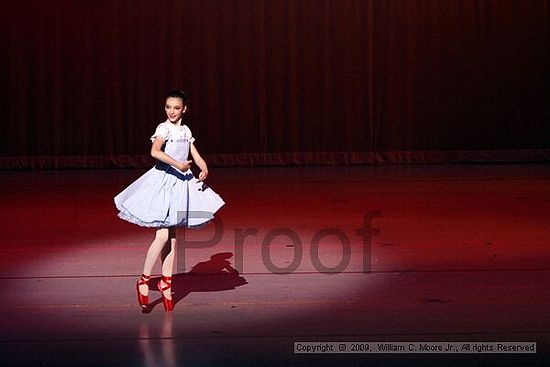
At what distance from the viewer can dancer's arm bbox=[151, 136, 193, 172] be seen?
15.9 ft

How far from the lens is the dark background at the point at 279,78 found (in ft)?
46.6

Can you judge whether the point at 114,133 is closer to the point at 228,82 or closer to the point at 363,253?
the point at 228,82

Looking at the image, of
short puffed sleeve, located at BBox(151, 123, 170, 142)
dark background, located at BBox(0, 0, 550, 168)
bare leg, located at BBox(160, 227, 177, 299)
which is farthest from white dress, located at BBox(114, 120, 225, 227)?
dark background, located at BBox(0, 0, 550, 168)

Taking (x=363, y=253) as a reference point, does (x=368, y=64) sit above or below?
above

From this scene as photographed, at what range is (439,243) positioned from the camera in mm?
7074

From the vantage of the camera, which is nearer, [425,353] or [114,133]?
[425,353]

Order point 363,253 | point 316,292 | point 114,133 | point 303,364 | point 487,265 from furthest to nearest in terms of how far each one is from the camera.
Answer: point 114,133 < point 363,253 < point 487,265 < point 316,292 < point 303,364

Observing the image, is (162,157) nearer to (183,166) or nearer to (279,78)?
(183,166)

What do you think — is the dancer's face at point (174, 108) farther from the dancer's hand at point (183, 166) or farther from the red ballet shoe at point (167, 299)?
the red ballet shoe at point (167, 299)

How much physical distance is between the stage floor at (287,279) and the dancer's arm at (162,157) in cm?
72

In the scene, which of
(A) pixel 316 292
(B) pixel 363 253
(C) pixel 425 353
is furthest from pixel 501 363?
(B) pixel 363 253

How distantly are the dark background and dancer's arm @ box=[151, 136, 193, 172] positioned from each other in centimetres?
933

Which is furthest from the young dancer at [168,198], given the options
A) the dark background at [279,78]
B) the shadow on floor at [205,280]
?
the dark background at [279,78]

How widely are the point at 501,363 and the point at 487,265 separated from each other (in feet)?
7.45
